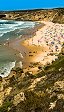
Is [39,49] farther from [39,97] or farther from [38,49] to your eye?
[39,97]

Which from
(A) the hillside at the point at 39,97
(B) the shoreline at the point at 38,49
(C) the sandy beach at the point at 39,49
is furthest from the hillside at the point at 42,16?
(A) the hillside at the point at 39,97

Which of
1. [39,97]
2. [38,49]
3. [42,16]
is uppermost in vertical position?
[42,16]

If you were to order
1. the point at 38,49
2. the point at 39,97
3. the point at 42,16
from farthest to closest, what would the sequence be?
the point at 42,16 → the point at 38,49 → the point at 39,97

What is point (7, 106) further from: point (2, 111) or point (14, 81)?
point (14, 81)

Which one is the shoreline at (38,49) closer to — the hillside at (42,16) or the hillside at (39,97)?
the hillside at (39,97)

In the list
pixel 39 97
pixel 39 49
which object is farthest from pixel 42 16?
pixel 39 97

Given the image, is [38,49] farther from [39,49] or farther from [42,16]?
[42,16]

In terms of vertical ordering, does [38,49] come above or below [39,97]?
above

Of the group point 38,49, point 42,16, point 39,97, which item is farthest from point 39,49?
point 42,16

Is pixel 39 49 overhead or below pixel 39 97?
overhead

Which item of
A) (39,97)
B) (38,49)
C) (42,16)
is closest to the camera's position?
(39,97)

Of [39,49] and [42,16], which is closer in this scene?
[39,49]

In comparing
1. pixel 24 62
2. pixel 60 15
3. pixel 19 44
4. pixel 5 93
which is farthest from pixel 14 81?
pixel 60 15

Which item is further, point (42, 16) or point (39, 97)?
point (42, 16)
